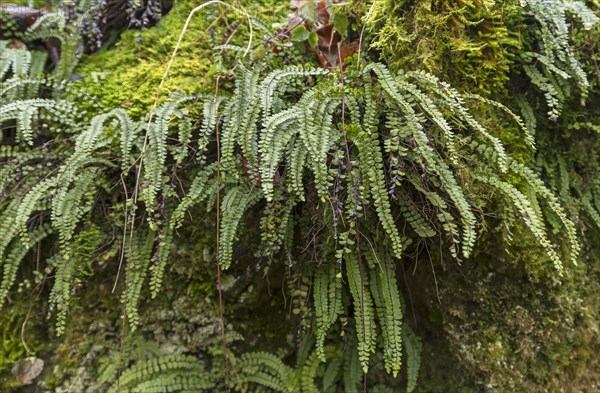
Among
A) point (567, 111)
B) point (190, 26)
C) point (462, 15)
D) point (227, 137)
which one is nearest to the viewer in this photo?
point (227, 137)

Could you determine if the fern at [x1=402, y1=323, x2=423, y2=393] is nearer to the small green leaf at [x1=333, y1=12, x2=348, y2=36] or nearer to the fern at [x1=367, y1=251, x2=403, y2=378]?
the fern at [x1=367, y1=251, x2=403, y2=378]

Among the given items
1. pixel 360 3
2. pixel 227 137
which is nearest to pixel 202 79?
pixel 227 137

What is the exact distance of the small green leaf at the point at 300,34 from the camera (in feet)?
7.64

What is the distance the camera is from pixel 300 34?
234 centimetres

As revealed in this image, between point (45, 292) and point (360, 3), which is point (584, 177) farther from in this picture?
point (45, 292)

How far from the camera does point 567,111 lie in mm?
2510

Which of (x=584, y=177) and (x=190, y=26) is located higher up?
(x=190, y=26)

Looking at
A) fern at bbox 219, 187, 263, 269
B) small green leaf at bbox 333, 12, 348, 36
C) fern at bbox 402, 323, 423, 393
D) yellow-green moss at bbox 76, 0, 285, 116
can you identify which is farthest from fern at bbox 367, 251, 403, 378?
yellow-green moss at bbox 76, 0, 285, 116

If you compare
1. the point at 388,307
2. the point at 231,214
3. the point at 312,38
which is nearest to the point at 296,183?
the point at 231,214

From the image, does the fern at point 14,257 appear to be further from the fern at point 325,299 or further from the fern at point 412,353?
the fern at point 412,353

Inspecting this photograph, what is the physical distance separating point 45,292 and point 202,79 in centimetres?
164

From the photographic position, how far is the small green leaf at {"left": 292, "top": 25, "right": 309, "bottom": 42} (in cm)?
233

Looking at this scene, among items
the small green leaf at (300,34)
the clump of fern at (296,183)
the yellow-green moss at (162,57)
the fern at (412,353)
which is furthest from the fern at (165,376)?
the small green leaf at (300,34)

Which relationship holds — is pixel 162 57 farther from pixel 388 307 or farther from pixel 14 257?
pixel 388 307
